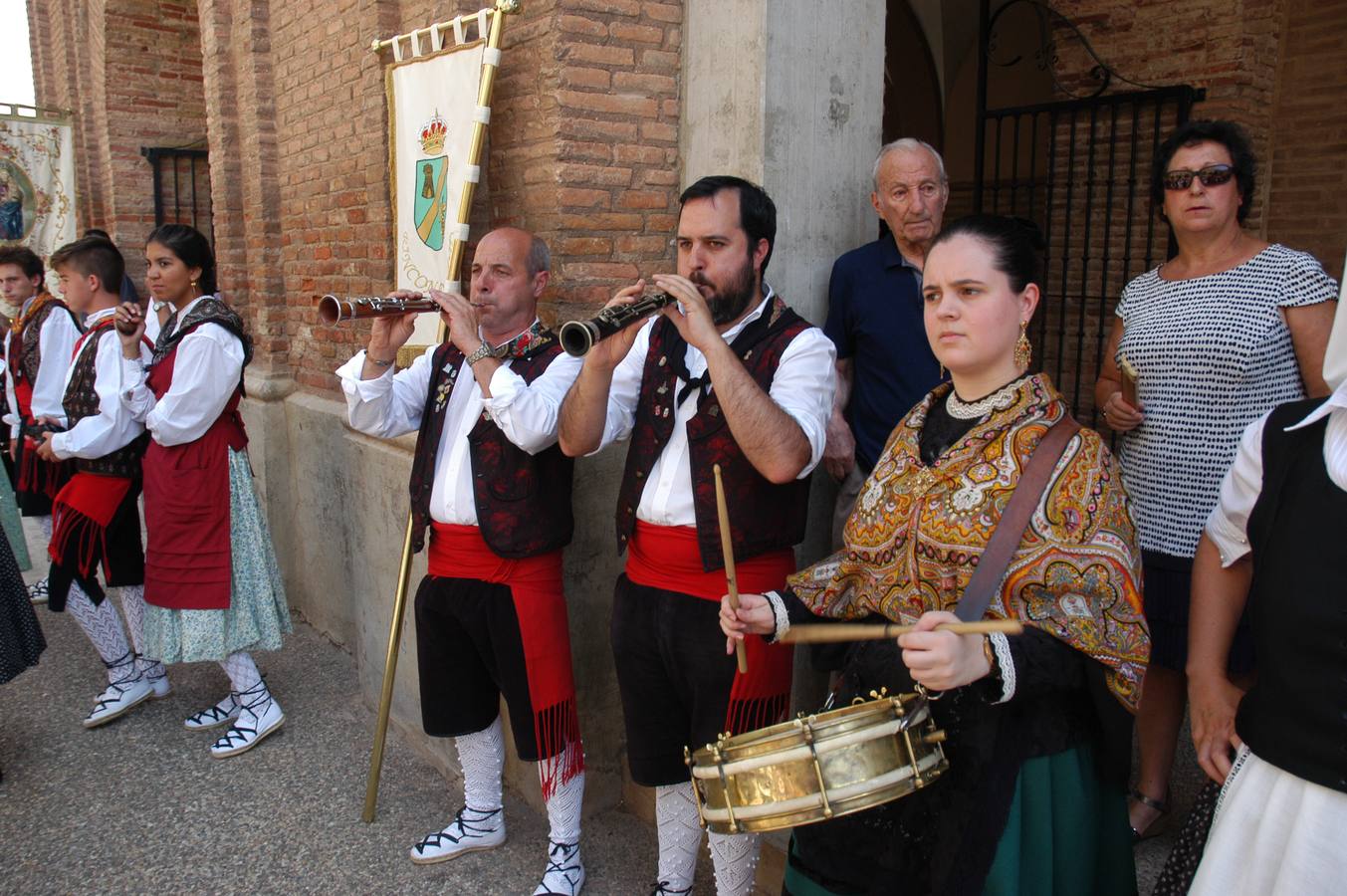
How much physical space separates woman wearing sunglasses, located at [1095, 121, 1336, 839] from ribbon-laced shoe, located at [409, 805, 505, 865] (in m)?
2.15

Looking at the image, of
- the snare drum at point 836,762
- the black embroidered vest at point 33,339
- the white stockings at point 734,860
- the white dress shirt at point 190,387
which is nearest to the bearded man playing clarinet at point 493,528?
the white stockings at point 734,860

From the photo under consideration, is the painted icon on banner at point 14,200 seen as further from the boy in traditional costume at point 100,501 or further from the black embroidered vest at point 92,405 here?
the black embroidered vest at point 92,405

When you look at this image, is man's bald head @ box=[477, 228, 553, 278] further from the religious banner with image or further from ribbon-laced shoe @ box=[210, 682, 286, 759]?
the religious banner with image

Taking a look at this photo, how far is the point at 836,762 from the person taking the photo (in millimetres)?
1870

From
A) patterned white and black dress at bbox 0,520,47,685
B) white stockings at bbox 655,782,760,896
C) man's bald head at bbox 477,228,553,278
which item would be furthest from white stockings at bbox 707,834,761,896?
patterned white and black dress at bbox 0,520,47,685

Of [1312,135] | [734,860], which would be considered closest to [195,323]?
[734,860]

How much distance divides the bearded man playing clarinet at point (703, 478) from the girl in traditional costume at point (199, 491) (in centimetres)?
206

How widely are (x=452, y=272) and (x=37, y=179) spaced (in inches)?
334

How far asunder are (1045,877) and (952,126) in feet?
40.7

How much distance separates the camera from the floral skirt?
177 inches

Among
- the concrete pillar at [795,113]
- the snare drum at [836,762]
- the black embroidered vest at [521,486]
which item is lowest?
the snare drum at [836,762]

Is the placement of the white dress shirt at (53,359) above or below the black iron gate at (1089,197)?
below

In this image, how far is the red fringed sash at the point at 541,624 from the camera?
3.30 metres

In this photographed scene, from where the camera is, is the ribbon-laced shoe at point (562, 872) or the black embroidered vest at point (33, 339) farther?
the black embroidered vest at point (33, 339)
